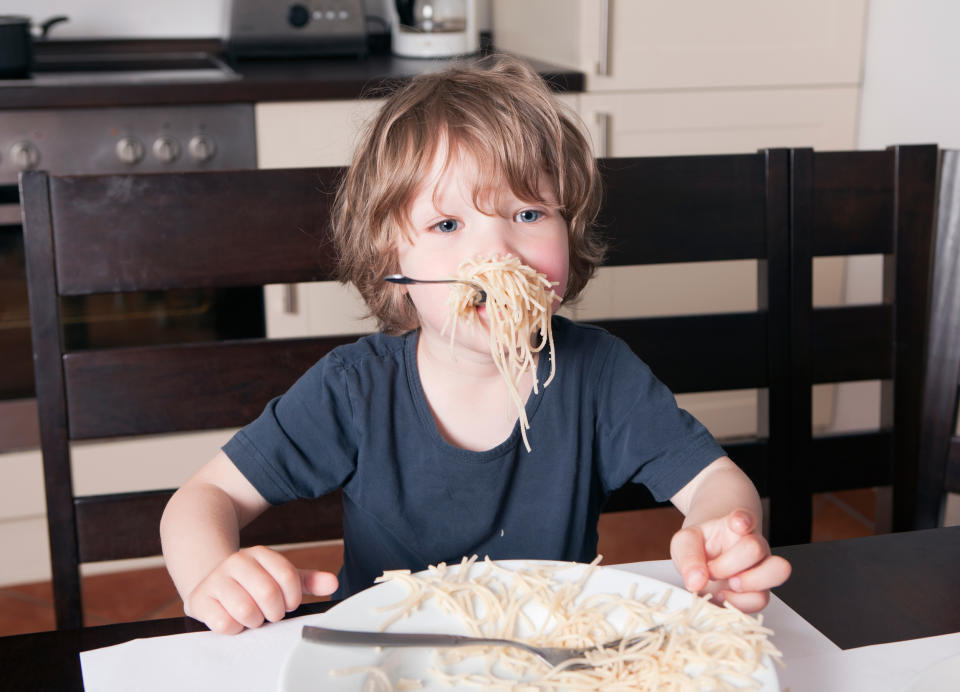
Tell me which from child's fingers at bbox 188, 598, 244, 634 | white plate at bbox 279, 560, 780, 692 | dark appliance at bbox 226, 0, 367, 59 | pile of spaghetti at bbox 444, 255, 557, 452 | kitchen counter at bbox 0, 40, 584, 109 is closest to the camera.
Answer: white plate at bbox 279, 560, 780, 692

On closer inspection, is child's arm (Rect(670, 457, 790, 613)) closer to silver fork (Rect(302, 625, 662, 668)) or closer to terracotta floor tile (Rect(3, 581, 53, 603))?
silver fork (Rect(302, 625, 662, 668))

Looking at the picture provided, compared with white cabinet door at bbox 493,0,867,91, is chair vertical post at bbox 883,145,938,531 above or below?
below

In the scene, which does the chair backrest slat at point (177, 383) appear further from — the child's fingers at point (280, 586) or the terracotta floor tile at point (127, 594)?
the terracotta floor tile at point (127, 594)

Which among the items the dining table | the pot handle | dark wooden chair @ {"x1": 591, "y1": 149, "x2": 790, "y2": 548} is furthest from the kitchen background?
the dining table

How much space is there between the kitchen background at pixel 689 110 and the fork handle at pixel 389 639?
1.45 m

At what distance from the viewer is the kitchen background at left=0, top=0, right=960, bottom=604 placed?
2020mm

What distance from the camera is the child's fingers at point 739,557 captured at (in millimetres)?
687

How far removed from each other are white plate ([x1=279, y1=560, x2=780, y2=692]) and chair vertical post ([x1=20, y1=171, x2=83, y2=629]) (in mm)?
420

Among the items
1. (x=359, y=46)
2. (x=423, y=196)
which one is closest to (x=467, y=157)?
(x=423, y=196)

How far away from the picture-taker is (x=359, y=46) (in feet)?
7.82

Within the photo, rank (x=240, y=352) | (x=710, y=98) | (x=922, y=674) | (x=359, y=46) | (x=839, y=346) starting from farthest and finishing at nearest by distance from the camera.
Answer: (x=359, y=46) < (x=710, y=98) < (x=839, y=346) < (x=240, y=352) < (x=922, y=674)

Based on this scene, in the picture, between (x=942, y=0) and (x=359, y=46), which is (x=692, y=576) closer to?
(x=942, y=0)

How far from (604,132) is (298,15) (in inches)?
31.7

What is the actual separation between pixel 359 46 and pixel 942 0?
1287mm
